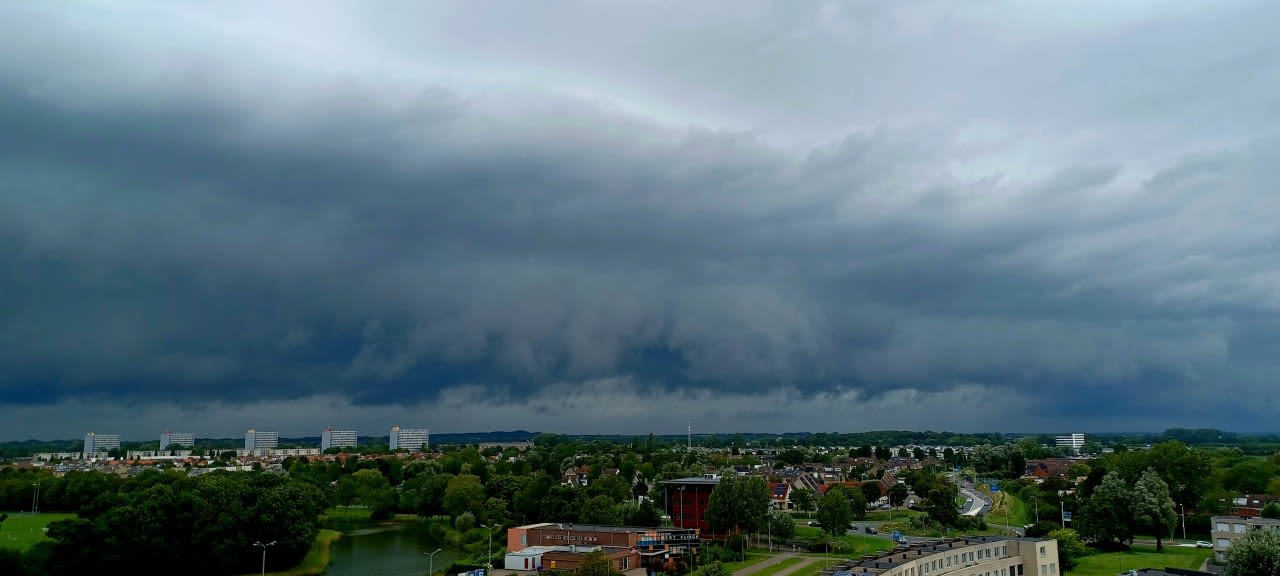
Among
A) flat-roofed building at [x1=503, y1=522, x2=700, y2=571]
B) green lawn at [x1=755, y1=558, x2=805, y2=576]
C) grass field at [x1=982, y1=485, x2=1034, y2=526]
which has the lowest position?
grass field at [x1=982, y1=485, x2=1034, y2=526]

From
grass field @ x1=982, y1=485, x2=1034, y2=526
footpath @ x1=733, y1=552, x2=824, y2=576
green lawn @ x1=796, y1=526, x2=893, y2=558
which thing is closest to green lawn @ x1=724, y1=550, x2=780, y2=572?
footpath @ x1=733, y1=552, x2=824, y2=576

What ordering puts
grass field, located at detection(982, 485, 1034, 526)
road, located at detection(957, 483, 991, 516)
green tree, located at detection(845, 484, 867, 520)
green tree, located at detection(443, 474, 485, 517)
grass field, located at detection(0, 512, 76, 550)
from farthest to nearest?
green tree, located at detection(443, 474, 485, 517) < green tree, located at detection(845, 484, 867, 520) < road, located at detection(957, 483, 991, 516) < grass field, located at detection(982, 485, 1034, 526) < grass field, located at detection(0, 512, 76, 550)

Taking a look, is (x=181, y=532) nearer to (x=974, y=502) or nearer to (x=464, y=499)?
(x=464, y=499)

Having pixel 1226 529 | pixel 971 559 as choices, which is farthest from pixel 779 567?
pixel 1226 529

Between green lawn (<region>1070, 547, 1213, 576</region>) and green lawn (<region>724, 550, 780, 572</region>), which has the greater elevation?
green lawn (<region>1070, 547, 1213, 576</region>)

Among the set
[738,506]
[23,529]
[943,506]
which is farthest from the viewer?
[23,529]

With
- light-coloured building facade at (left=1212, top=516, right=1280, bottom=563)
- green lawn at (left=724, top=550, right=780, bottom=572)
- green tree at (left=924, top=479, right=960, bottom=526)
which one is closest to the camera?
light-coloured building facade at (left=1212, top=516, right=1280, bottom=563)

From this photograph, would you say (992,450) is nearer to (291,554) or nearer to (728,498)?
(728,498)

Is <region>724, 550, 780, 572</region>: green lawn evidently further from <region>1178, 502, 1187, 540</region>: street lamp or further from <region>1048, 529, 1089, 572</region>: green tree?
<region>1178, 502, 1187, 540</region>: street lamp
